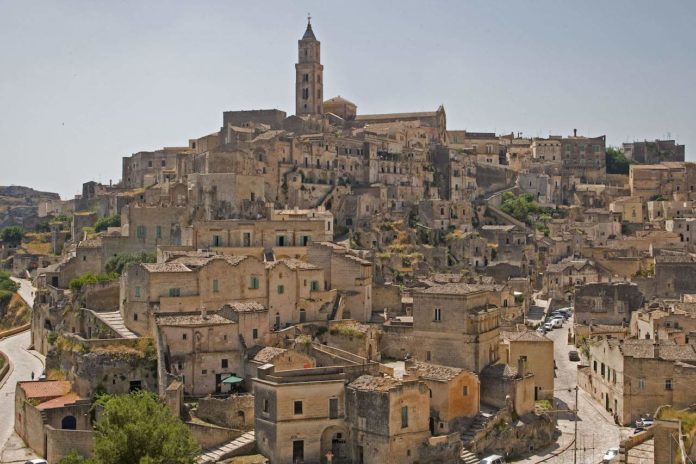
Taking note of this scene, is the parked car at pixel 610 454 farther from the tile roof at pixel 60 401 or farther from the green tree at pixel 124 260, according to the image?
the green tree at pixel 124 260

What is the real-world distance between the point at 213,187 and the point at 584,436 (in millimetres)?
30586

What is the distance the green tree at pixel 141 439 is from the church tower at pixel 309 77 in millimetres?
62420

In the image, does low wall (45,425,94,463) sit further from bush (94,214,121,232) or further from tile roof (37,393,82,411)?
bush (94,214,121,232)

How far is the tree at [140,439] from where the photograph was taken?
32.6 metres

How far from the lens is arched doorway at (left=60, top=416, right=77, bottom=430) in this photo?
3868 cm

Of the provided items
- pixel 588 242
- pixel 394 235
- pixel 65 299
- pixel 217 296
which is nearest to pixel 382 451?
pixel 217 296

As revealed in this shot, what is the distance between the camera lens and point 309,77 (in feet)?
310

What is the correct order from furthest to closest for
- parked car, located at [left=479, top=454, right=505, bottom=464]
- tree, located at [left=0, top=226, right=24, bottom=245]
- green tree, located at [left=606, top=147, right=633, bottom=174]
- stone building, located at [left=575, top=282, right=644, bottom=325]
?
1. green tree, located at [left=606, top=147, right=633, bottom=174]
2. tree, located at [left=0, top=226, right=24, bottom=245]
3. stone building, located at [left=575, top=282, right=644, bottom=325]
4. parked car, located at [left=479, top=454, right=505, bottom=464]

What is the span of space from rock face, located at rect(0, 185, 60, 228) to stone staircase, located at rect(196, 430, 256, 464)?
231 feet

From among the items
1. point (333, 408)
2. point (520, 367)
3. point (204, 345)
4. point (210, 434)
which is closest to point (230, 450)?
point (210, 434)

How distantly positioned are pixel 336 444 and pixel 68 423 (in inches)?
450

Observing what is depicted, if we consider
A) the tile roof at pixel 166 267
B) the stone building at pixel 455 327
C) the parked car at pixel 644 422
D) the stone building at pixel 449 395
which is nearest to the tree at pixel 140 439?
the stone building at pixel 449 395

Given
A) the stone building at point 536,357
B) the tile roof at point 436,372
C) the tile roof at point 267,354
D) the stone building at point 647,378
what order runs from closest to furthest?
the tile roof at point 436,372
the tile roof at point 267,354
the stone building at point 647,378
the stone building at point 536,357

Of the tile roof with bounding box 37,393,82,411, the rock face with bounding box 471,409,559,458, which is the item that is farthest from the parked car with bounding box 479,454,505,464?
the tile roof with bounding box 37,393,82,411
